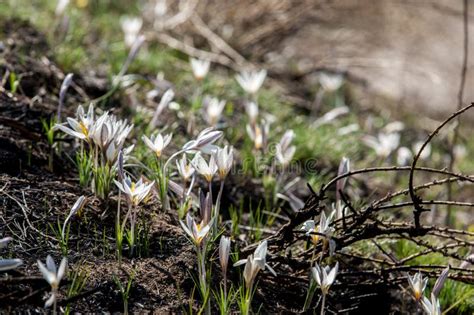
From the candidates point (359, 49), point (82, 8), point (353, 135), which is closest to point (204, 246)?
point (353, 135)

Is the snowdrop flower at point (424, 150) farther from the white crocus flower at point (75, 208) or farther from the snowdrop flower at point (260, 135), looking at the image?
the white crocus flower at point (75, 208)

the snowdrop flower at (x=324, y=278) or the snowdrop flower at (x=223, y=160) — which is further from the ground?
the snowdrop flower at (x=223, y=160)

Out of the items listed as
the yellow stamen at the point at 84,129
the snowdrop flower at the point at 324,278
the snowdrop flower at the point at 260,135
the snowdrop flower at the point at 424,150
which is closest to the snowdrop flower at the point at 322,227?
the snowdrop flower at the point at 324,278

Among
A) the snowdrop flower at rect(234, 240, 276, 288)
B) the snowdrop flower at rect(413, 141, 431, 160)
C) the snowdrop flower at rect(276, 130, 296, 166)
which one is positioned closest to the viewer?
the snowdrop flower at rect(234, 240, 276, 288)

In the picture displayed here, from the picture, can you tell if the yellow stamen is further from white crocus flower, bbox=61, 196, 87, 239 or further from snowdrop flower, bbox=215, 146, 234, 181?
snowdrop flower, bbox=215, 146, 234, 181

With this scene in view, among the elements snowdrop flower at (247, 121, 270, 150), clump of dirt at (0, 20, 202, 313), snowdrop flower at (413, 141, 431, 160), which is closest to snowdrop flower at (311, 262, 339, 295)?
clump of dirt at (0, 20, 202, 313)

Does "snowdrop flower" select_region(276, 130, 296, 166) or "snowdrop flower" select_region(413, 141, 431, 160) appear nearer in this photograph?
"snowdrop flower" select_region(276, 130, 296, 166)

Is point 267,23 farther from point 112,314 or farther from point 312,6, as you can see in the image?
point 112,314

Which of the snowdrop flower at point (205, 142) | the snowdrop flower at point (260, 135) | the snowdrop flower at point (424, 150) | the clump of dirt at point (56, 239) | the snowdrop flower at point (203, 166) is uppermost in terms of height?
the snowdrop flower at point (205, 142)

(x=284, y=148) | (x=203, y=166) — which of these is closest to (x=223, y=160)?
(x=203, y=166)

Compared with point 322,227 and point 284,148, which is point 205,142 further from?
point 284,148

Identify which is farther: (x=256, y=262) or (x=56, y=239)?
(x=56, y=239)
